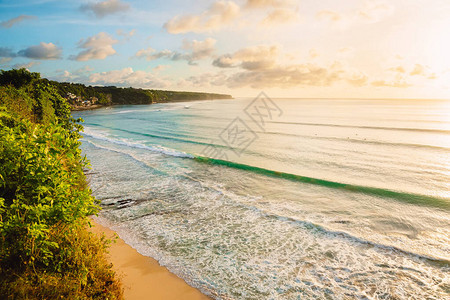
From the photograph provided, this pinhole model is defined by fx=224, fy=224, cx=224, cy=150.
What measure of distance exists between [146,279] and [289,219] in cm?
653

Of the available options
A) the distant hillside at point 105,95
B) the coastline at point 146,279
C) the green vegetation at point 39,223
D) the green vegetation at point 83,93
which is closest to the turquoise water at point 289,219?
the coastline at point 146,279

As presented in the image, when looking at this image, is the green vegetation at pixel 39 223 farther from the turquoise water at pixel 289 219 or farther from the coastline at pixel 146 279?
the turquoise water at pixel 289 219

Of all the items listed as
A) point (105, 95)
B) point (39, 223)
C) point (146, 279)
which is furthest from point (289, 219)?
point (105, 95)

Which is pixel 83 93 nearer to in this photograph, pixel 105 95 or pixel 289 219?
pixel 105 95

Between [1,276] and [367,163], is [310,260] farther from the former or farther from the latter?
[367,163]

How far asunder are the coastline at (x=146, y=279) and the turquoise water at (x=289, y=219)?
0.29 m

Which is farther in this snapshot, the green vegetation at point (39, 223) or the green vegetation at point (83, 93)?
the green vegetation at point (83, 93)

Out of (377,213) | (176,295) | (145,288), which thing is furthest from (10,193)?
(377,213)

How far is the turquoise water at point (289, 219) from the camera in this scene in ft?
22.3

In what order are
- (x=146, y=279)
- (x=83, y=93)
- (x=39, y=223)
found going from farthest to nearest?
(x=83, y=93), (x=146, y=279), (x=39, y=223)

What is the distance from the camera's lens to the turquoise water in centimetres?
679

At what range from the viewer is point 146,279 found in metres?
6.53

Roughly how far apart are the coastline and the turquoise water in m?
0.29

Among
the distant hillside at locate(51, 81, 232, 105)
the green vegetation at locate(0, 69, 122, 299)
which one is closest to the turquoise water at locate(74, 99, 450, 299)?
the green vegetation at locate(0, 69, 122, 299)
